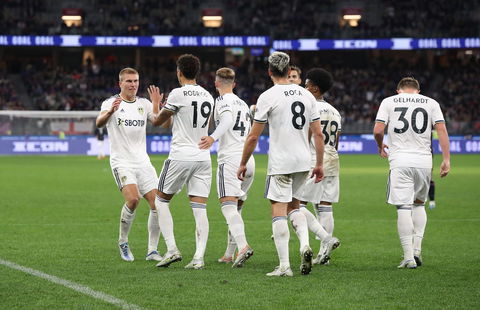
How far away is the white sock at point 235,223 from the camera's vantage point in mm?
10078

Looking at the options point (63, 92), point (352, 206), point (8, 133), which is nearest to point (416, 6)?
point (63, 92)

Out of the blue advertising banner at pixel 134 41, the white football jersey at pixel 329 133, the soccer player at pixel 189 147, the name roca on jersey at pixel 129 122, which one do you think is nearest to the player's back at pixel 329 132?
the white football jersey at pixel 329 133

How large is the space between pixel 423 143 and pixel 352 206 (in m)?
8.39

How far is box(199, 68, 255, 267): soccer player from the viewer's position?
10.1m

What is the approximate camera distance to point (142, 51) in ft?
192

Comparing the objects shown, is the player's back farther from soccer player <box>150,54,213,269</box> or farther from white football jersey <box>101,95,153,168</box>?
white football jersey <box>101,95,153,168</box>

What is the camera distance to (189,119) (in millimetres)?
9984

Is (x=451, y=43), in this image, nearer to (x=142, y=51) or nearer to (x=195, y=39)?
(x=195, y=39)

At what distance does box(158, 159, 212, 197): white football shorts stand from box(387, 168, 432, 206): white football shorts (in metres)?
2.09

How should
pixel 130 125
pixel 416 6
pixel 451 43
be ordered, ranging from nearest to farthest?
pixel 130 125 → pixel 451 43 → pixel 416 6

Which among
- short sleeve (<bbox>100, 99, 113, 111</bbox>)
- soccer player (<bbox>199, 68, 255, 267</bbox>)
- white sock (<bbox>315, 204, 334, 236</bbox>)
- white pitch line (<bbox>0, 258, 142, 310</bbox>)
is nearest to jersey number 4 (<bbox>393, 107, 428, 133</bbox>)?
white sock (<bbox>315, 204, 334, 236</bbox>)

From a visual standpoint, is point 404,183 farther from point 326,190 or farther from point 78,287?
point 78,287

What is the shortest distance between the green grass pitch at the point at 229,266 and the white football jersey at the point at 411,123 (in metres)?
1.23

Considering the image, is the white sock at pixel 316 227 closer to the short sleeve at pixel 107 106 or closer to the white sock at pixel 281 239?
the white sock at pixel 281 239
